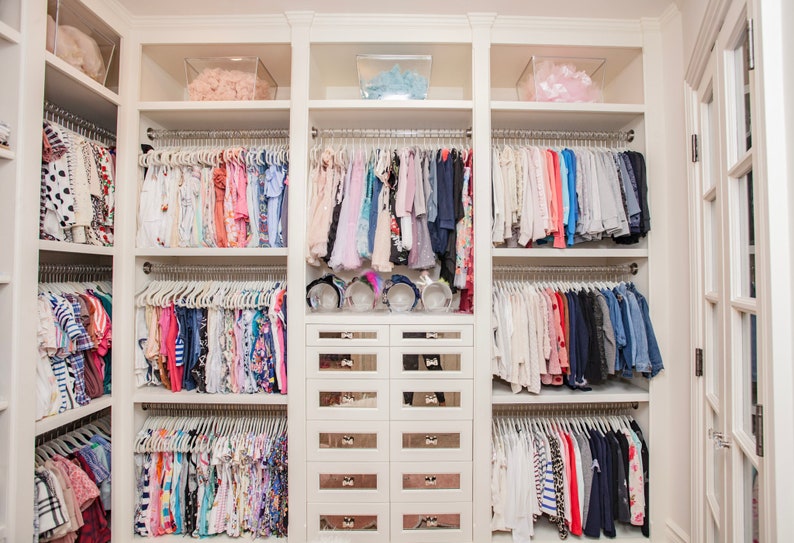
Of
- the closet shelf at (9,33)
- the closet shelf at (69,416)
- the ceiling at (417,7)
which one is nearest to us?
the closet shelf at (9,33)

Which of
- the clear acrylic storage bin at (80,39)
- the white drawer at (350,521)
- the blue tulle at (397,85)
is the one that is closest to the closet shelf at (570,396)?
the white drawer at (350,521)

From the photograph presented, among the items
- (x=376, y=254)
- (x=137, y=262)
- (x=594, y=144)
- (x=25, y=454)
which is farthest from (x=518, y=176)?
(x=25, y=454)

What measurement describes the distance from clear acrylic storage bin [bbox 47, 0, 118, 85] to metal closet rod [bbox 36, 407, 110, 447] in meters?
1.61

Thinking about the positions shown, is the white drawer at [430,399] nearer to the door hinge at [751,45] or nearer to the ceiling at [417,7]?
the door hinge at [751,45]

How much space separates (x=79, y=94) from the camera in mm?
1750

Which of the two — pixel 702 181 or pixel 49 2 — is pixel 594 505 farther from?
pixel 49 2

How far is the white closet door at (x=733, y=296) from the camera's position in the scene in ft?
3.70

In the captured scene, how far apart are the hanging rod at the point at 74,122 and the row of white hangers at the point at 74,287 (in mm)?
748

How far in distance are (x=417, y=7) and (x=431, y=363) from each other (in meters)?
1.74

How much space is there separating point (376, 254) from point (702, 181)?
1.41 meters

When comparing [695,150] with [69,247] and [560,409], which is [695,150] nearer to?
[560,409]

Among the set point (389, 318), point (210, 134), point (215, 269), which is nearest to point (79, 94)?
point (210, 134)

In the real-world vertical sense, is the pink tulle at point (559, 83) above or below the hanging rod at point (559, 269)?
above

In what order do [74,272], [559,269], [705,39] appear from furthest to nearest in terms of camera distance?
[559,269] < [74,272] < [705,39]
